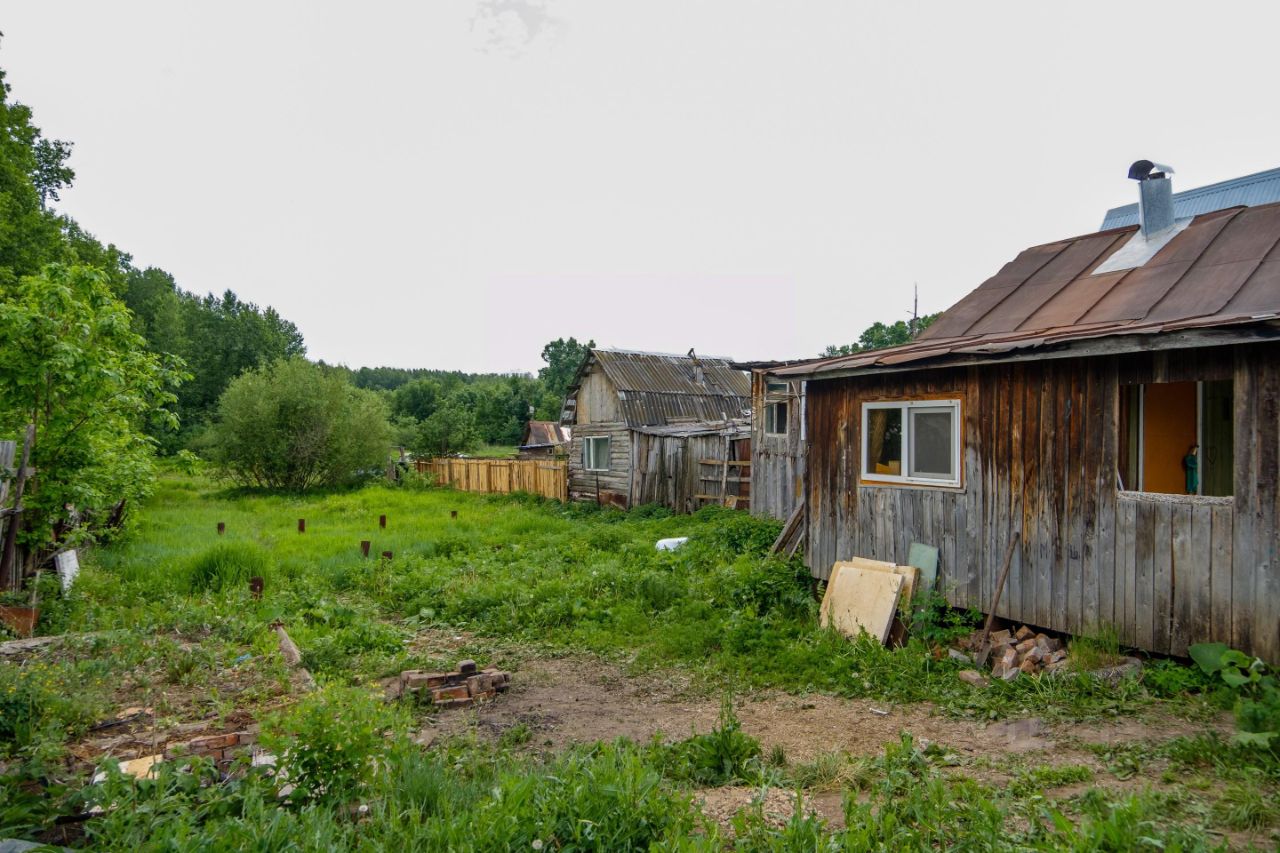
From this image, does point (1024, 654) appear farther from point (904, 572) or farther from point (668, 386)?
point (668, 386)

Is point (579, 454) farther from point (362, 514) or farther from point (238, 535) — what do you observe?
point (238, 535)

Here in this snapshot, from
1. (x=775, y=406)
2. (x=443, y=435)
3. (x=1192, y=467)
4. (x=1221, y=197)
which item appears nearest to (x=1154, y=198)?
(x=1192, y=467)

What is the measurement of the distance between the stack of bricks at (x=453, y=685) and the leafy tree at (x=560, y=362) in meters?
61.2

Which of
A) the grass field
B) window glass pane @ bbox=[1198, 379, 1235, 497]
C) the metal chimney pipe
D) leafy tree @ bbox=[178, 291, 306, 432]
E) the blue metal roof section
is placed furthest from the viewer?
leafy tree @ bbox=[178, 291, 306, 432]

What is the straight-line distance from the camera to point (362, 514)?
64.5 feet

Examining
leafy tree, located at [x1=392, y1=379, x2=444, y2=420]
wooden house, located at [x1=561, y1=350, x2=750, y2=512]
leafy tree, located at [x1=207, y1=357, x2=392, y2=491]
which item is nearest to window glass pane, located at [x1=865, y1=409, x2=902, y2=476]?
wooden house, located at [x1=561, y1=350, x2=750, y2=512]

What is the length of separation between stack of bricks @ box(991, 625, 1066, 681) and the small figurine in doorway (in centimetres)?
249

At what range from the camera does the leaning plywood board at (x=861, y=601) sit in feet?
25.4

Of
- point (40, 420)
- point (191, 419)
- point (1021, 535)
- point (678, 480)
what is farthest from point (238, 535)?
point (191, 419)

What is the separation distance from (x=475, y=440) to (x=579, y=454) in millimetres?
20355

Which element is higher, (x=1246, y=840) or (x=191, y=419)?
(x=191, y=419)

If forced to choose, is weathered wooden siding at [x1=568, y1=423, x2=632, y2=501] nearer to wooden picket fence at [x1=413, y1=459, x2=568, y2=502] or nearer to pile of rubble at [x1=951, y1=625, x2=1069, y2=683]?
wooden picket fence at [x1=413, y1=459, x2=568, y2=502]

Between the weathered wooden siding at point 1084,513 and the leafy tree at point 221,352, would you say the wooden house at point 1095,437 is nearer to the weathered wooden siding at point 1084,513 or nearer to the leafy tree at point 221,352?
the weathered wooden siding at point 1084,513

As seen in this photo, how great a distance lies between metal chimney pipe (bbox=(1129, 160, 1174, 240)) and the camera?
8.38 metres
